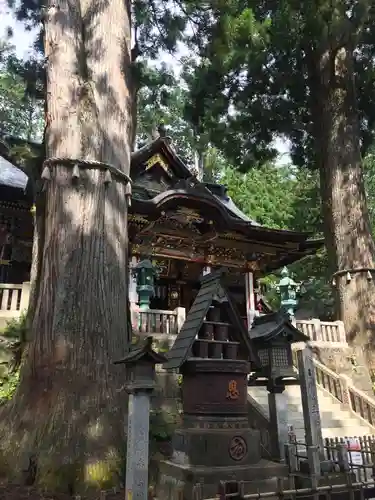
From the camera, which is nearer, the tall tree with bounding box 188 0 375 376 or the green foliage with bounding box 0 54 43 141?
the tall tree with bounding box 188 0 375 376

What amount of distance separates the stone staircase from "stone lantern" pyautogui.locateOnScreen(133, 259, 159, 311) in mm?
3529

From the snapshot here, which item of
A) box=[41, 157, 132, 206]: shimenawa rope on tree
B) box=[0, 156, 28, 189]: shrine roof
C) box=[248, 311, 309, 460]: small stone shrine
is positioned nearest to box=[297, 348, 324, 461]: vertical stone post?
box=[248, 311, 309, 460]: small stone shrine

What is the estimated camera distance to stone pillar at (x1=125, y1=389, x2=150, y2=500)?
4227mm

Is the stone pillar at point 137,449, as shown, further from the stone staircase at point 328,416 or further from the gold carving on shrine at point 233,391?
the stone staircase at point 328,416

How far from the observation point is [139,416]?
14.7ft

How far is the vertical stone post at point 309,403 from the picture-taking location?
18.3 feet

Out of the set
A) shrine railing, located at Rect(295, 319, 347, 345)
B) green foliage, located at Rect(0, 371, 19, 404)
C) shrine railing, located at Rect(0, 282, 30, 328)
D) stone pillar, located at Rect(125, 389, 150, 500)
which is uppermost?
shrine railing, located at Rect(0, 282, 30, 328)

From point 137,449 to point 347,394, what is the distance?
6.95 metres

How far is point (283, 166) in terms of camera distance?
29.3m

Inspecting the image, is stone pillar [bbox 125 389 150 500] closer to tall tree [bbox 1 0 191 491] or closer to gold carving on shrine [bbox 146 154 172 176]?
tall tree [bbox 1 0 191 491]

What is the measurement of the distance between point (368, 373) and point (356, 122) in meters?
6.86

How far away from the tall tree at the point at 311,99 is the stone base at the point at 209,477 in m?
7.06

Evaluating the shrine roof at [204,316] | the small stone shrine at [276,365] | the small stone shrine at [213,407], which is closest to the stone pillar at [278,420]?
the small stone shrine at [276,365]

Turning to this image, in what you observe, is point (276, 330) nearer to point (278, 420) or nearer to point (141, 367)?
point (278, 420)
